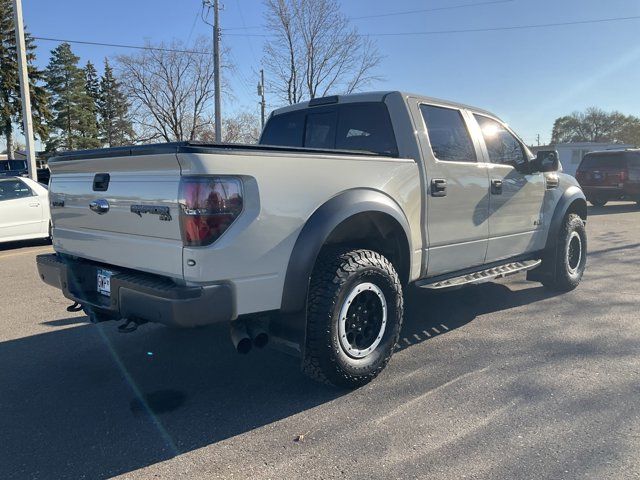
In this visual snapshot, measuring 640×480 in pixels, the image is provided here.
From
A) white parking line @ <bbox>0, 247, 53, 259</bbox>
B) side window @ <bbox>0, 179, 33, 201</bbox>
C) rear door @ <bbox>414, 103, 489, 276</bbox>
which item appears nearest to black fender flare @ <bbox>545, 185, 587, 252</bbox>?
rear door @ <bbox>414, 103, 489, 276</bbox>

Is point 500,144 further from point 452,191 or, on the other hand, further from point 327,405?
point 327,405

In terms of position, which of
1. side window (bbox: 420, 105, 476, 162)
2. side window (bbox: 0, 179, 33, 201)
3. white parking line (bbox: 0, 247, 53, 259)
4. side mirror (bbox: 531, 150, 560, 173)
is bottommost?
white parking line (bbox: 0, 247, 53, 259)

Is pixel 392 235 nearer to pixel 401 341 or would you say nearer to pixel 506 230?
pixel 401 341

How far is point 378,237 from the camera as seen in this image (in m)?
3.89

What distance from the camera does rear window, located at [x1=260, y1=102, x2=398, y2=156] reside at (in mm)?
4223

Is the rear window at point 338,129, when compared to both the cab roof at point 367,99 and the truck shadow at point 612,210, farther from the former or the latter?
the truck shadow at point 612,210

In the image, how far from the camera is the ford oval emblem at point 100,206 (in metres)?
3.31

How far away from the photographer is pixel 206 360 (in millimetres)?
4066

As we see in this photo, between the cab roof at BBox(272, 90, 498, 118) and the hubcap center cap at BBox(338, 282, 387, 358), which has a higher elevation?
the cab roof at BBox(272, 90, 498, 118)

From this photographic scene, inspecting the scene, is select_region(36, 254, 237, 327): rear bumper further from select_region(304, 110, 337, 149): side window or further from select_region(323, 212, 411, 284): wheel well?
select_region(304, 110, 337, 149): side window

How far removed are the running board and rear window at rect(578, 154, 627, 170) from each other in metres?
13.1

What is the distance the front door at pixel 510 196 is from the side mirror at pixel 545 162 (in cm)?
10

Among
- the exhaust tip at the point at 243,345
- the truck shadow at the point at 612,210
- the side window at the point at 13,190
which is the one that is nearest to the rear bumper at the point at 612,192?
the truck shadow at the point at 612,210

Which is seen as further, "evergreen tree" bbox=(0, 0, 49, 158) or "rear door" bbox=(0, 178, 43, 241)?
"evergreen tree" bbox=(0, 0, 49, 158)
